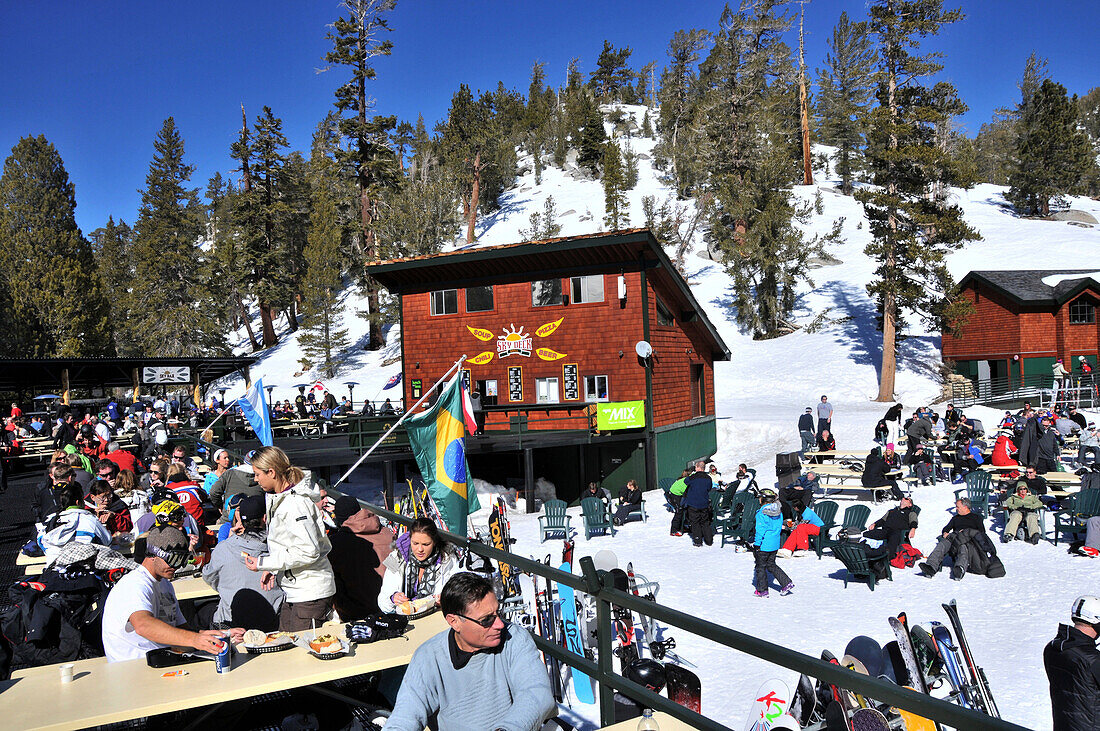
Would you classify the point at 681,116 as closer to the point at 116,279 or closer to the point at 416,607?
the point at 116,279

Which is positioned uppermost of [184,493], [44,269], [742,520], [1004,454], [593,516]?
[44,269]

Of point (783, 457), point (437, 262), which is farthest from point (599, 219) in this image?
point (783, 457)

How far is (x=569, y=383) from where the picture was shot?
2500cm

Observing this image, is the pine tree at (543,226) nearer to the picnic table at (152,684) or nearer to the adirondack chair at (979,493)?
the adirondack chair at (979,493)

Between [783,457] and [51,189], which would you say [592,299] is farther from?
[51,189]

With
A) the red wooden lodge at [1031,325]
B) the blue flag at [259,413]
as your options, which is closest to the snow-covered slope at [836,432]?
the red wooden lodge at [1031,325]

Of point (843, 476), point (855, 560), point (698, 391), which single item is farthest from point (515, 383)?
point (855, 560)

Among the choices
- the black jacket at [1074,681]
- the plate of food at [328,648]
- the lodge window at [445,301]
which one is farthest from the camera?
the lodge window at [445,301]

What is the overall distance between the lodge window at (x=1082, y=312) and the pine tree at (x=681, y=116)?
29.7m

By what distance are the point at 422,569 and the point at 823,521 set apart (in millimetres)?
11319

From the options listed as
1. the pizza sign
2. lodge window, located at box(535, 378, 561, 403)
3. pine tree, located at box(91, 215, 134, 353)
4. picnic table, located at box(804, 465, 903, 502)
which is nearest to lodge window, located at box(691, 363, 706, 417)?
lodge window, located at box(535, 378, 561, 403)

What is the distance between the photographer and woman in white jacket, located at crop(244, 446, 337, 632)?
480 centimetres

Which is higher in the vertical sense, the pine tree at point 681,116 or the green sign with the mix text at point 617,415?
the pine tree at point 681,116

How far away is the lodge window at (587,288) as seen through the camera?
24.5 m
